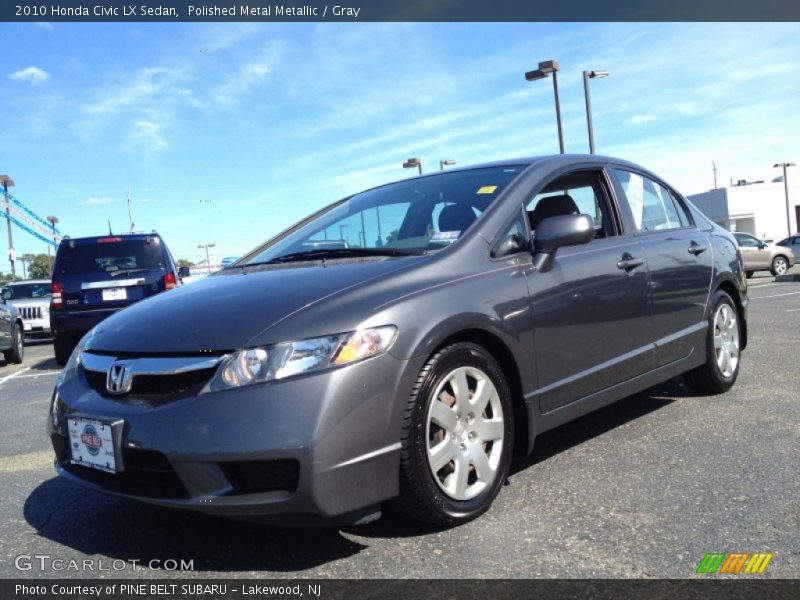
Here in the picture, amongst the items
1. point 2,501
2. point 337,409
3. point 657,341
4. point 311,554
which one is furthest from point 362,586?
point 657,341

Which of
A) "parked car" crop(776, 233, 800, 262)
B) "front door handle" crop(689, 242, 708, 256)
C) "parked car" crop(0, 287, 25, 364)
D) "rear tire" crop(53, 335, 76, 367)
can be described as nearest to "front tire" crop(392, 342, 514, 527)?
Result: "front door handle" crop(689, 242, 708, 256)

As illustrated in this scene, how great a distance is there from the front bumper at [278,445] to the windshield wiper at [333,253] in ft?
2.84

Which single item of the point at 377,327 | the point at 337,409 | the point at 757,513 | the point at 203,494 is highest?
the point at 377,327

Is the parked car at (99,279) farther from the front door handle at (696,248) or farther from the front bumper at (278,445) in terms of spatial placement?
the front bumper at (278,445)

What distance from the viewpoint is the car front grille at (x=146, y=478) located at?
2641mm

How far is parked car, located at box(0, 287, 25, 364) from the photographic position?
1116 centimetres

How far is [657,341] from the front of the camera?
4.26m

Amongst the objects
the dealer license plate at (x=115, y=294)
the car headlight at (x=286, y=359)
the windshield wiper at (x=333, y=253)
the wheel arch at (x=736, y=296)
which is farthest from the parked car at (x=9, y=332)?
the wheel arch at (x=736, y=296)

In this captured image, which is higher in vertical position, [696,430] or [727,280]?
[727,280]

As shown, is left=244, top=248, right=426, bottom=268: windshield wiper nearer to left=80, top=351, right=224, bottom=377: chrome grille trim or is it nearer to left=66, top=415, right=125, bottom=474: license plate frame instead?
left=80, top=351, right=224, bottom=377: chrome grille trim

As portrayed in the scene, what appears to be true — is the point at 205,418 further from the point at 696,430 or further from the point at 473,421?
the point at 696,430

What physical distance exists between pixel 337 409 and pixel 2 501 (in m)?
2.15

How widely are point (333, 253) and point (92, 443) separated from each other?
146 centimetres

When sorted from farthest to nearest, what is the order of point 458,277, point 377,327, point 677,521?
point 458,277, point 677,521, point 377,327
